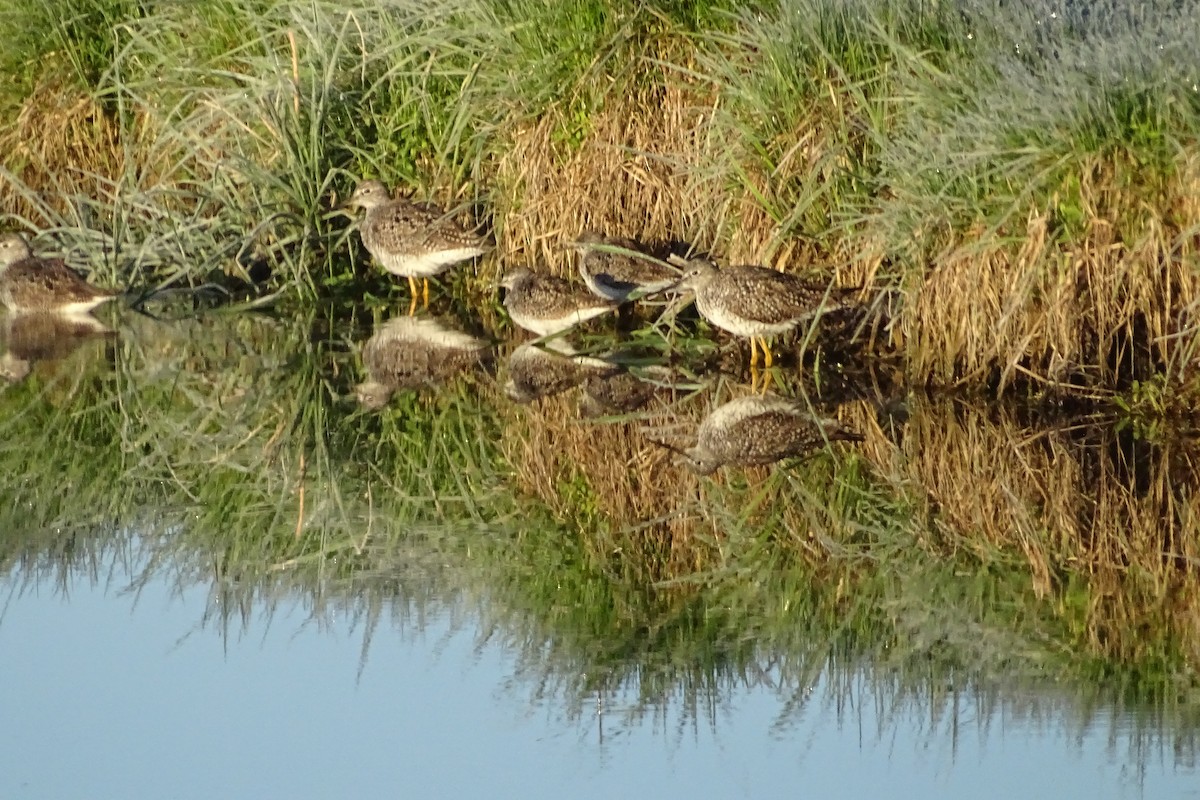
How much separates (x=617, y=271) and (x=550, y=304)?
45cm

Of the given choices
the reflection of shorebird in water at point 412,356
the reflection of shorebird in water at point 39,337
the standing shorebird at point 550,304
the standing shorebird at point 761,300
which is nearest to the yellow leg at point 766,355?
the standing shorebird at point 761,300

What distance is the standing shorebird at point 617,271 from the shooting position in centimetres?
1131

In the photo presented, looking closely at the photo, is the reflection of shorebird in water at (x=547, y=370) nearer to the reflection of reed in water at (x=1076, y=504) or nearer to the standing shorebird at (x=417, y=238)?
the standing shorebird at (x=417, y=238)

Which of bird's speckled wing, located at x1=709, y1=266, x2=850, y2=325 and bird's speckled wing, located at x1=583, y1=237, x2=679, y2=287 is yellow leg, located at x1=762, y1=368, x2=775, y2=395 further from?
bird's speckled wing, located at x1=583, y1=237, x2=679, y2=287

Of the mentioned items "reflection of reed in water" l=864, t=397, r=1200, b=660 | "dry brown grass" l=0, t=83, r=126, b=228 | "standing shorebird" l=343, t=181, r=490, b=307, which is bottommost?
"reflection of reed in water" l=864, t=397, r=1200, b=660

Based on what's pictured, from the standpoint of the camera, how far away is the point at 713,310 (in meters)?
10.3

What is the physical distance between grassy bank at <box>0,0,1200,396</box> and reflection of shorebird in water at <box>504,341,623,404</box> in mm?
810

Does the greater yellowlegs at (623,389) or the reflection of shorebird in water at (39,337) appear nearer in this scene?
the greater yellowlegs at (623,389)

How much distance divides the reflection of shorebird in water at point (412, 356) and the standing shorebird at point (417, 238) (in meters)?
0.39

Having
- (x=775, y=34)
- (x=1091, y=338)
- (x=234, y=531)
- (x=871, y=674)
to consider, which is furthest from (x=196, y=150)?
(x=871, y=674)

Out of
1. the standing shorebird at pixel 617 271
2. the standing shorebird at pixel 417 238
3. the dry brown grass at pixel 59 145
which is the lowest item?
the standing shorebird at pixel 617 271

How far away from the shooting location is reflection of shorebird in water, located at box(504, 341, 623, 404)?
10.7m

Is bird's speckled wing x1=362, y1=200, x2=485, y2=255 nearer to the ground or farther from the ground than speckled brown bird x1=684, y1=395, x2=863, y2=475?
farther from the ground

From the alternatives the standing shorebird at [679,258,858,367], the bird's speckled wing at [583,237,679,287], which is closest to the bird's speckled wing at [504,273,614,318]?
the bird's speckled wing at [583,237,679,287]
